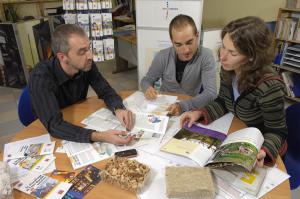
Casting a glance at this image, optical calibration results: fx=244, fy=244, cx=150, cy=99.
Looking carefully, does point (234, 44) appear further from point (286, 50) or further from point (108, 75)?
point (108, 75)

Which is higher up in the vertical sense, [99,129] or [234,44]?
[234,44]

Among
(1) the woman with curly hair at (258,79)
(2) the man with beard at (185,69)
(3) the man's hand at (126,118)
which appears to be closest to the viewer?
(1) the woman with curly hair at (258,79)

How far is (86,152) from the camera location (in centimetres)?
120

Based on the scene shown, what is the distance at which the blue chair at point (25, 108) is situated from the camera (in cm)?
160

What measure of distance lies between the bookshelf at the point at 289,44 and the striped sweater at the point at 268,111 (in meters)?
1.96

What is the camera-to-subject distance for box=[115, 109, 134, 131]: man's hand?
4.57ft

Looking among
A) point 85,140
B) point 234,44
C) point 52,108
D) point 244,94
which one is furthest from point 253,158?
point 52,108

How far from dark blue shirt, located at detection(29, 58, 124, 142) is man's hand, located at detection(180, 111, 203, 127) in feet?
1.37

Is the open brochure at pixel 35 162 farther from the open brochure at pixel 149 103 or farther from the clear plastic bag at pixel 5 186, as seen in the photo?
the open brochure at pixel 149 103

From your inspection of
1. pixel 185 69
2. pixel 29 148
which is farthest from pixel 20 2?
pixel 29 148

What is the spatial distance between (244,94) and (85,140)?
0.87 metres

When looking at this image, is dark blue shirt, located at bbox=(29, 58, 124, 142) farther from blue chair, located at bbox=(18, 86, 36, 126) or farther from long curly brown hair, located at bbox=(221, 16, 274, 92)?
long curly brown hair, located at bbox=(221, 16, 274, 92)

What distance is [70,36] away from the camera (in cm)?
144

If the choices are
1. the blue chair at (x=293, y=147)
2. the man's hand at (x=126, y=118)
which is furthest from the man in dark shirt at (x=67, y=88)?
the blue chair at (x=293, y=147)
